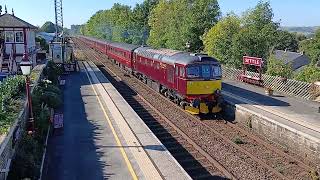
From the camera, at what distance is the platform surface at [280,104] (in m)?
18.4

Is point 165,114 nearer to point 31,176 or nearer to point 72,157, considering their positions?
point 72,157

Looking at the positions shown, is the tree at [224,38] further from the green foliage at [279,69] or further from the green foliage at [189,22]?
the green foliage at [189,22]

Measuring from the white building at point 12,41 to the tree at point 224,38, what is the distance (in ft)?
50.7

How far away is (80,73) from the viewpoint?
40.2 metres

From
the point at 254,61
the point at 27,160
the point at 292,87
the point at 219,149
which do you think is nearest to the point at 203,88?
the point at 219,149

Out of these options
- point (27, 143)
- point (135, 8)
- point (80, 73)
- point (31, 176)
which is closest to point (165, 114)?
point (27, 143)

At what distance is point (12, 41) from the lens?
3281cm

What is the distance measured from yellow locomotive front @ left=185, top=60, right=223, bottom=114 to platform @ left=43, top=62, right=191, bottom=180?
336 centimetres

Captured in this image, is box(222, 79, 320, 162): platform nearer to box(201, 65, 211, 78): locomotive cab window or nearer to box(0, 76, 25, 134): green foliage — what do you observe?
box(201, 65, 211, 78): locomotive cab window

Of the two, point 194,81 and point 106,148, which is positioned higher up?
point 194,81

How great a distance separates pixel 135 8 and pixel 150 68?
60489 mm

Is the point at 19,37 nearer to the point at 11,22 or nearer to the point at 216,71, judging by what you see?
the point at 11,22

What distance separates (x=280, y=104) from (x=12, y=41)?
2144 centimetres

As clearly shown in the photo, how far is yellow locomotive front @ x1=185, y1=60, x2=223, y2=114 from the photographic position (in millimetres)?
21359
